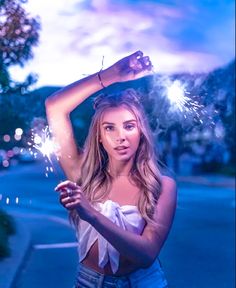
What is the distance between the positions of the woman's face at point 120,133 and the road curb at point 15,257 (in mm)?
4973

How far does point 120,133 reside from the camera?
2.29 m

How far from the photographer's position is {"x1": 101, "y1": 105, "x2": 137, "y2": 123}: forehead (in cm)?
230

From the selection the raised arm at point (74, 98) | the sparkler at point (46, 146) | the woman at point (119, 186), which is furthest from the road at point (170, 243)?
the woman at point (119, 186)

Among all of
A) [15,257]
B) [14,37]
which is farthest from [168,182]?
[15,257]

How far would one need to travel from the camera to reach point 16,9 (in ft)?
13.7

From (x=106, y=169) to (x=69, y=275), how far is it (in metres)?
5.90

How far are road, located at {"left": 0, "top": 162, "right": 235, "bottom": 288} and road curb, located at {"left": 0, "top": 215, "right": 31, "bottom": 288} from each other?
11cm

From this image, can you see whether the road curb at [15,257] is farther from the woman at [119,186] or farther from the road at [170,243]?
the woman at [119,186]

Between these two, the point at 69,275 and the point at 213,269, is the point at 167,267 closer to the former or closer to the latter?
the point at 213,269

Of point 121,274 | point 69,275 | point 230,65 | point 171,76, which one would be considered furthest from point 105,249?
point 69,275

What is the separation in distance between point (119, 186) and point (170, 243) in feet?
27.5

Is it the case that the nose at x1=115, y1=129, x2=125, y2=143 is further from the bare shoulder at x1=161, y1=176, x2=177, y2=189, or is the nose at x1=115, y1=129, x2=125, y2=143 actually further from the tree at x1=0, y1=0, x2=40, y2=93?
the tree at x1=0, y1=0, x2=40, y2=93

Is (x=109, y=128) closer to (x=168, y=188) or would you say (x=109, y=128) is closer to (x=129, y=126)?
(x=129, y=126)

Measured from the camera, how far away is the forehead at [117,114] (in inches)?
90.7
